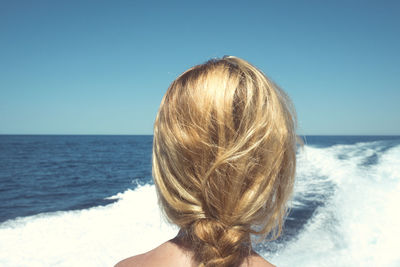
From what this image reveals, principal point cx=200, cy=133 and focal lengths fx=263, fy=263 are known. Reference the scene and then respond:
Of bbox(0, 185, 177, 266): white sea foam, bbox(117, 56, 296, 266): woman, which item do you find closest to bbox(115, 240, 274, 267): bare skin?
bbox(117, 56, 296, 266): woman

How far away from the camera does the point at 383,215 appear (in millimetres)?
4961

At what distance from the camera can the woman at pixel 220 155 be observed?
94 cm

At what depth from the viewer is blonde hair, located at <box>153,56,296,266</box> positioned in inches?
37.0

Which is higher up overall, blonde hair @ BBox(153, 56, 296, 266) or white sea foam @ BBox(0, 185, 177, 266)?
blonde hair @ BBox(153, 56, 296, 266)

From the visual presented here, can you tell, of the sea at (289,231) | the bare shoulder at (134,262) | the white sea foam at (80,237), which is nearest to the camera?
the bare shoulder at (134,262)

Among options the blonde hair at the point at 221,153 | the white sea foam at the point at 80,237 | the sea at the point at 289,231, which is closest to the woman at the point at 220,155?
the blonde hair at the point at 221,153

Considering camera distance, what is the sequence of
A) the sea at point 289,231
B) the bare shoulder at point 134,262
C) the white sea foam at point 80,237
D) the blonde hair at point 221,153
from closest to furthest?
1. the blonde hair at point 221,153
2. the bare shoulder at point 134,262
3. the sea at point 289,231
4. the white sea foam at point 80,237

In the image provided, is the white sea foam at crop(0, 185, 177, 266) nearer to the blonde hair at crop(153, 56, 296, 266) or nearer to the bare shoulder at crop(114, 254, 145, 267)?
the bare shoulder at crop(114, 254, 145, 267)

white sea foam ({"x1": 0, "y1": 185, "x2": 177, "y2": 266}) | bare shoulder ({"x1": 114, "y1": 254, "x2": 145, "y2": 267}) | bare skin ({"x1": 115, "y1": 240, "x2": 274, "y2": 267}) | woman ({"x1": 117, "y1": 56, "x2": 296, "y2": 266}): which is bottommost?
white sea foam ({"x1": 0, "y1": 185, "x2": 177, "y2": 266})

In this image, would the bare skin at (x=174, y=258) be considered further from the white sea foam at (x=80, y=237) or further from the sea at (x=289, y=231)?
the white sea foam at (x=80, y=237)

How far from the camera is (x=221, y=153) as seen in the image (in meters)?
0.94

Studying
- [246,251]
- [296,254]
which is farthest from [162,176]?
[296,254]

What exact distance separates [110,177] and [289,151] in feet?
52.2

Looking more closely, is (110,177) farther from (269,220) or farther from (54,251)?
(269,220)
